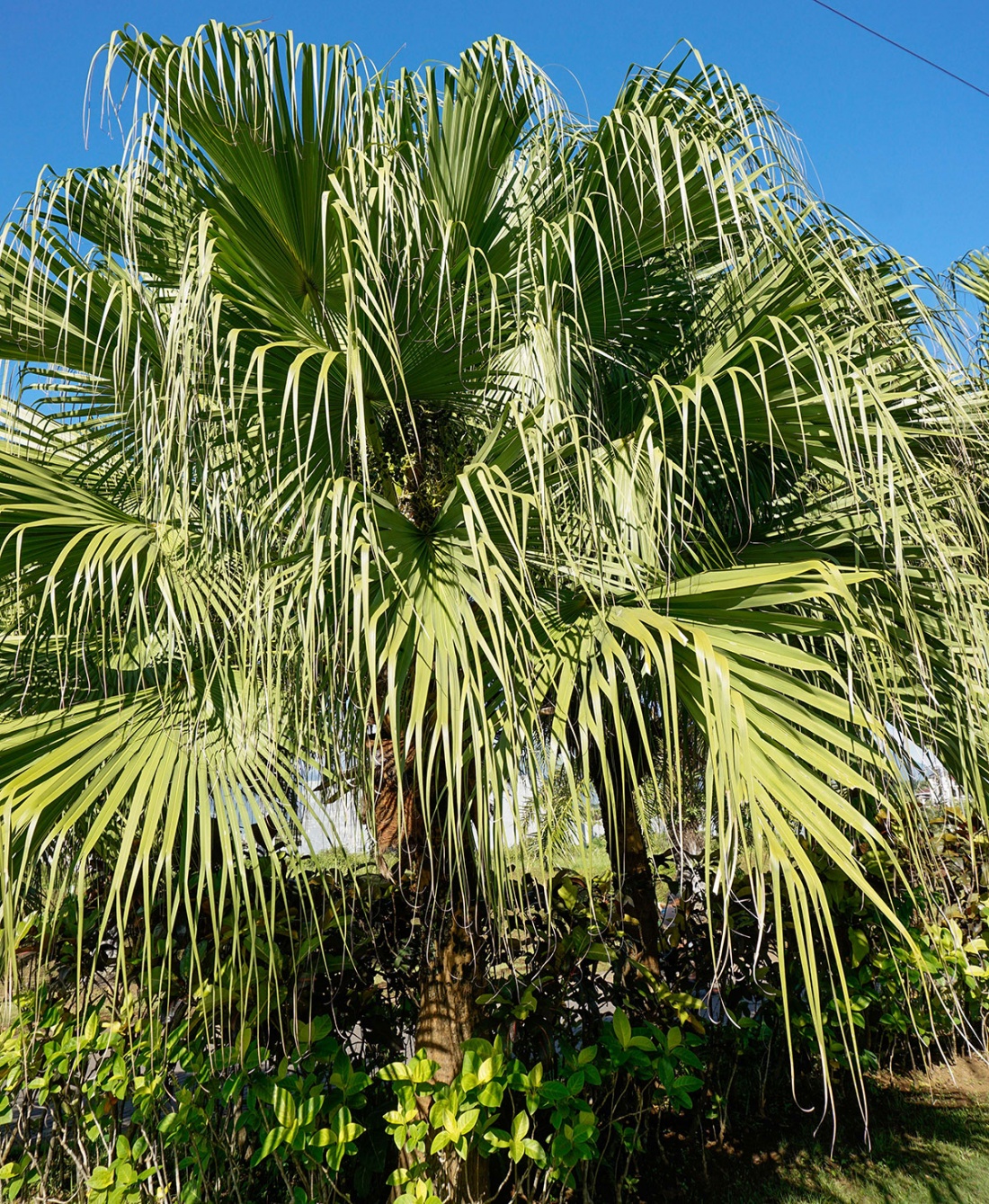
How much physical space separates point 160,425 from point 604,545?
3.23 ft

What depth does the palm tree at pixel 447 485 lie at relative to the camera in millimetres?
1646

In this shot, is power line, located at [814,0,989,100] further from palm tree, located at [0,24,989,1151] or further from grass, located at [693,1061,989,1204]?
grass, located at [693,1061,989,1204]

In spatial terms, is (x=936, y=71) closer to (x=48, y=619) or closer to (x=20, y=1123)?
(x=48, y=619)

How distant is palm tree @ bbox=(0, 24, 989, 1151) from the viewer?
1.65 m

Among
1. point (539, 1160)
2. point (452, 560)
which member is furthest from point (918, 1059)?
point (452, 560)

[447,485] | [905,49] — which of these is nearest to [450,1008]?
[447,485]

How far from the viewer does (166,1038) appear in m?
2.23

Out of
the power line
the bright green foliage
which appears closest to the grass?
A: the bright green foliage

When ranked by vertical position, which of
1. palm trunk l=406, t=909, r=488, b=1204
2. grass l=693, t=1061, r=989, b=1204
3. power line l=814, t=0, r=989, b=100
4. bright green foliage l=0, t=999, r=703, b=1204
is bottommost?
grass l=693, t=1061, r=989, b=1204

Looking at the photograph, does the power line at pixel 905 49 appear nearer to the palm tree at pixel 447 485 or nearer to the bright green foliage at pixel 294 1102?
the palm tree at pixel 447 485

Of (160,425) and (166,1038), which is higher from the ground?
(160,425)

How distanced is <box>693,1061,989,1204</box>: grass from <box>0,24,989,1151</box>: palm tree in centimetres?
136

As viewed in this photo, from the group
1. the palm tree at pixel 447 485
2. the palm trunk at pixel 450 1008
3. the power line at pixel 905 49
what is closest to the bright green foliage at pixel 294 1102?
the palm trunk at pixel 450 1008

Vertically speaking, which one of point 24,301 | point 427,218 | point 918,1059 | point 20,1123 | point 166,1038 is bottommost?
point 918,1059
